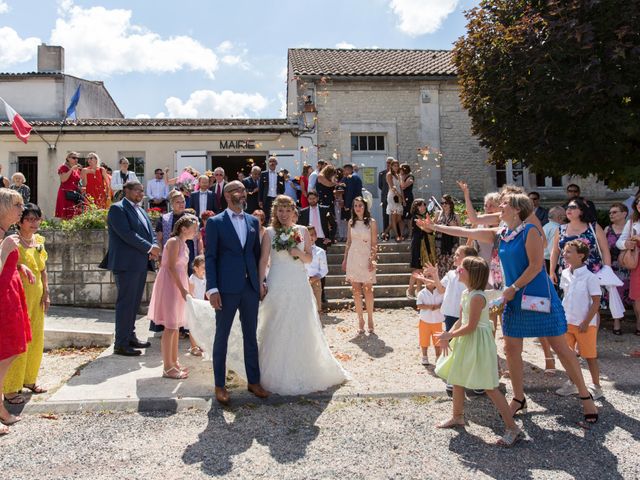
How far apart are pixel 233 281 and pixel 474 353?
85.5 inches

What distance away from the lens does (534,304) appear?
415 centimetres

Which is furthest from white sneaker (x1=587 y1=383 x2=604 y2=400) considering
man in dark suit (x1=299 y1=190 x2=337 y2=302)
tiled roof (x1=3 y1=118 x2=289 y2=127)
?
tiled roof (x1=3 y1=118 x2=289 y2=127)

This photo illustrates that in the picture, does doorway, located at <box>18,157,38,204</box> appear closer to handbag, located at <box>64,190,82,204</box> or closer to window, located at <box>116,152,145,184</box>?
window, located at <box>116,152,145,184</box>

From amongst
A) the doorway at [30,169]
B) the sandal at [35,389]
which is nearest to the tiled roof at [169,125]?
the doorway at [30,169]

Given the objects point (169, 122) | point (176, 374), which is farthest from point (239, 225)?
point (169, 122)

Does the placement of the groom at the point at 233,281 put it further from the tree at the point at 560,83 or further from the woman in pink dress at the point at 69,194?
the woman in pink dress at the point at 69,194

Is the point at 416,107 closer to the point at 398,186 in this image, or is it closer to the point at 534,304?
the point at 398,186

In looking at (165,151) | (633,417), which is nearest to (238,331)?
(633,417)

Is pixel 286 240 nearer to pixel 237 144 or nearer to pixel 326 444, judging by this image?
pixel 326 444

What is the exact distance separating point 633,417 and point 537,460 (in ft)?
4.42

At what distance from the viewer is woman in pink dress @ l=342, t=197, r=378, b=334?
24.5 feet

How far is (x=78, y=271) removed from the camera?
9469 millimetres

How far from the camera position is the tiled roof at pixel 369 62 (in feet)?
52.3

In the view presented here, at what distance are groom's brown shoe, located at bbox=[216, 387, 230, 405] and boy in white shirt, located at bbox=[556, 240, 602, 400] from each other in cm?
314
